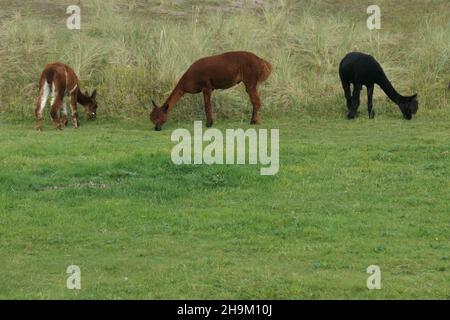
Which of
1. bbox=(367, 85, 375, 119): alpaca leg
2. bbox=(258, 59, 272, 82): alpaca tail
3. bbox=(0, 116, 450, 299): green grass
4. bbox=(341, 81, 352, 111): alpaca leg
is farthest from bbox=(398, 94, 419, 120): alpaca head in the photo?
bbox=(258, 59, 272, 82): alpaca tail

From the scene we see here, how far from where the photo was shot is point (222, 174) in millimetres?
13422

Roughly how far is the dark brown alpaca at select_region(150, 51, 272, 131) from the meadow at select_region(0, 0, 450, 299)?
453mm

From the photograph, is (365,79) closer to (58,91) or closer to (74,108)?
(74,108)

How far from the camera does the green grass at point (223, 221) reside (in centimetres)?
915

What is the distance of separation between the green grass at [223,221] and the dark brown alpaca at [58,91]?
145 cm

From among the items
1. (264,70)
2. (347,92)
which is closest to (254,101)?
(264,70)

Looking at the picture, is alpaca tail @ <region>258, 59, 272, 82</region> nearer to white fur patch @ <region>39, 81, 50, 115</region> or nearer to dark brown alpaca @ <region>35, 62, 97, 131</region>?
dark brown alpaca @ <region>35, 62, 97, 131</region>

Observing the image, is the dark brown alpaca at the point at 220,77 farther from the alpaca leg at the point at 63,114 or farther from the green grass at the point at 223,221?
the green grass at the point at 223,221

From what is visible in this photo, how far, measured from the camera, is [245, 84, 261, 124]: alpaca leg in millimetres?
18484

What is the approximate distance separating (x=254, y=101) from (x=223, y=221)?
7379 mm

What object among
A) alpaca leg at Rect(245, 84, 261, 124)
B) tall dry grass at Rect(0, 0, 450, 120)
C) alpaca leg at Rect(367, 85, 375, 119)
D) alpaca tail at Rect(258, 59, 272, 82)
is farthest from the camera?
tall dry grass at Rect(0, 0, 450, 120)

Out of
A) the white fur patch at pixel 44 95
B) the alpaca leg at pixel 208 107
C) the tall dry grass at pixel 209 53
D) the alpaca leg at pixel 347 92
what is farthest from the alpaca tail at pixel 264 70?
the white fur patch at pixel 44 95

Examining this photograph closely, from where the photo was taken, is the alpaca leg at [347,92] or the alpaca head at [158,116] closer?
the alpaca head at [158,116]
